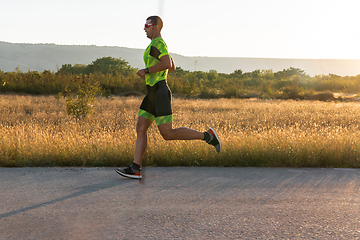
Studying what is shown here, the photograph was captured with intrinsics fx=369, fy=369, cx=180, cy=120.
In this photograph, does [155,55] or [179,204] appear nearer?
[179,204]

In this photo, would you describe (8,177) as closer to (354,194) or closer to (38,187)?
(38,187)

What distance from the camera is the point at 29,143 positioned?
661cm

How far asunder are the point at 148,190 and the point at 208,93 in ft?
87.4

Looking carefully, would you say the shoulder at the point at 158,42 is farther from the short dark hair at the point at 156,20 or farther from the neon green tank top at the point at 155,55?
the short dark hair at the point at 156,20

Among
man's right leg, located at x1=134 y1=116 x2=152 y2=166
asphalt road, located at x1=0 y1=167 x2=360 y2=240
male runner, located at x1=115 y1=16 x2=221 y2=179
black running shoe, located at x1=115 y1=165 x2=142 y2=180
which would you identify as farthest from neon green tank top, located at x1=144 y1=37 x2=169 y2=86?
asphalt road, located at x1=0 y1=167 x2=360 y2=240

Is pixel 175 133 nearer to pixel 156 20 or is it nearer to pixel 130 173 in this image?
pixel 130 173

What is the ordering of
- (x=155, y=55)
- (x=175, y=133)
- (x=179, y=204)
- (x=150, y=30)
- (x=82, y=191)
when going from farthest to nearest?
(x=175, y=133) < (x=150, y=30) < (x=155, y=55) < (x=82, y=191) < (x=179, y=204)

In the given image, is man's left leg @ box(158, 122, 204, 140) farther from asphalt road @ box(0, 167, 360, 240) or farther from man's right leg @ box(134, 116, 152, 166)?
asphalt road @ box(0, 167, 360, 240)

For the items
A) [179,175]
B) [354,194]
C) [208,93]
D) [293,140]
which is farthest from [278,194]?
[208,93]

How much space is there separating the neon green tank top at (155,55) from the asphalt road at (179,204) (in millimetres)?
1323

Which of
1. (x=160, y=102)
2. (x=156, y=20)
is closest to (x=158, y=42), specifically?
(x=156, y=20)

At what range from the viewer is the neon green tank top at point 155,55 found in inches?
184

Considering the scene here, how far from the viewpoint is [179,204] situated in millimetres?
3816

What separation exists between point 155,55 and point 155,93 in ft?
1.57
